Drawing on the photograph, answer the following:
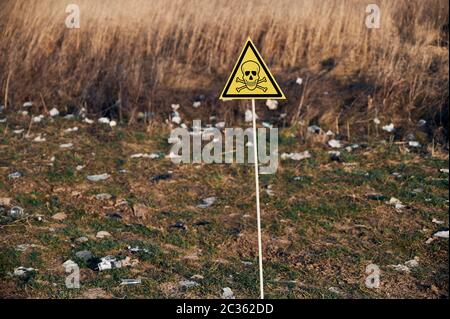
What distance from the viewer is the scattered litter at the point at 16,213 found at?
6.88 m

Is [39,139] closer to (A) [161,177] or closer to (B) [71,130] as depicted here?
(B) [71,130]

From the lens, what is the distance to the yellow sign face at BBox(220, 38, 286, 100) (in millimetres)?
5375

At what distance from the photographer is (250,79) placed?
5.38 meters

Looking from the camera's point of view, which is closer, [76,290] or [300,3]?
[76,290]

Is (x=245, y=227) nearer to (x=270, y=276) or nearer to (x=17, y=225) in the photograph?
(x=270, y=276)

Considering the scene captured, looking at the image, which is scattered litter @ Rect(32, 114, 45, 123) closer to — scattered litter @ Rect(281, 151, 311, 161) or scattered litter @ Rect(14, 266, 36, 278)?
scattered litter @ Rect(281, 151, 311, 161)

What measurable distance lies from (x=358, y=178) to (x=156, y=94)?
3.06 m

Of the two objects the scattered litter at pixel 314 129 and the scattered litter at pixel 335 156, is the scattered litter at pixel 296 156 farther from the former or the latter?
the scattered litter at pixel 314 129

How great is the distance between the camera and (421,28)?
10.7 meters

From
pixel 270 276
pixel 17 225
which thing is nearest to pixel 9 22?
pixel 17 225

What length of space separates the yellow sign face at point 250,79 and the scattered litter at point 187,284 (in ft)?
4.50

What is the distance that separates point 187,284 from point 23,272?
1215mm

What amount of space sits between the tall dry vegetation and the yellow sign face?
3.95 metres

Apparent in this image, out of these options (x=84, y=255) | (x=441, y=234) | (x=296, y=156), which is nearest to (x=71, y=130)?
(x=296, y=156)
